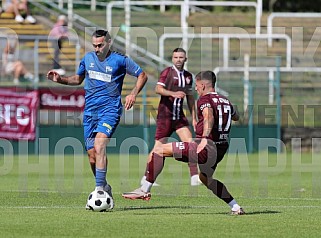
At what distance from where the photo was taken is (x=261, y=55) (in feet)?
103

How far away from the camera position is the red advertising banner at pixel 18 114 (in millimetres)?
26812

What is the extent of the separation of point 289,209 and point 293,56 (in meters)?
19.1

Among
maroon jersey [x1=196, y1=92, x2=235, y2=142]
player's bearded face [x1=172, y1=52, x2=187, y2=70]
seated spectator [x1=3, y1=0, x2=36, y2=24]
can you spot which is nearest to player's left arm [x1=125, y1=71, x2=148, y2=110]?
maroon jersey [x1=196, y1=92, x2=235, y2=142]

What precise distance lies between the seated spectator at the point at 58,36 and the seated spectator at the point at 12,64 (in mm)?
1028

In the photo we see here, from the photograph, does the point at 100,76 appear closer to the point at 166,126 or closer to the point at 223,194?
the point at 223,194

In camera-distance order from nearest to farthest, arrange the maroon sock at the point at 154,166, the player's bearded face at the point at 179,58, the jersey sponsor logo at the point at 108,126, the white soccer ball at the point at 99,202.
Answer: the white soccer ball at the point at 99,202, the jersey sponsor logo at the point at 108,126, the maroon sock at the point at 154,166, the player's bearded face at the point at 179,58

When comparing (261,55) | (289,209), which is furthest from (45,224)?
(261,55)

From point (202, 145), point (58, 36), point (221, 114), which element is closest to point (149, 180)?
point (202, 145)

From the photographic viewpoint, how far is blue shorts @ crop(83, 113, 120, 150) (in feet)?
43.1

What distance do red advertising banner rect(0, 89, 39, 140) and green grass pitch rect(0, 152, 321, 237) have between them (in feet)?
8.04

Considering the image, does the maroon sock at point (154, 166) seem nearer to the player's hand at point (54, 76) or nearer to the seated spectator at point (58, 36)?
the player's hand at point (54, 76)

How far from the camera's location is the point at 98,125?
13.3m

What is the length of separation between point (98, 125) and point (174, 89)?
14.3ft

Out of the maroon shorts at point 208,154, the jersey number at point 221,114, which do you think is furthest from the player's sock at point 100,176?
the jersey number at point 221,114
